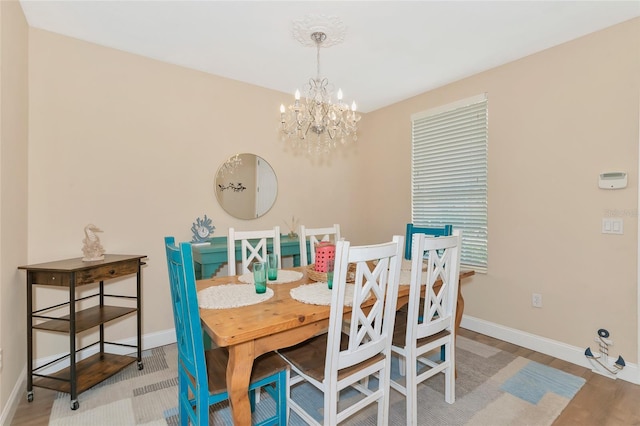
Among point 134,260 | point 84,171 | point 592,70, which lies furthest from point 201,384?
point 592,70

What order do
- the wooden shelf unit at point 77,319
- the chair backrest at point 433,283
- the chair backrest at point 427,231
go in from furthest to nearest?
the chair backrest at point 427,231
the wooden shelf unit at point 77,319
the chair backrest at point 433,283

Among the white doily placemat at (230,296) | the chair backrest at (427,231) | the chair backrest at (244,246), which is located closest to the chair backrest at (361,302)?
the white doily placemat at (230,296)

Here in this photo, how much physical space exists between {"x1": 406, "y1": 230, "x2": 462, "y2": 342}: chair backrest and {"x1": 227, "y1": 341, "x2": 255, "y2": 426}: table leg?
3.01 ft

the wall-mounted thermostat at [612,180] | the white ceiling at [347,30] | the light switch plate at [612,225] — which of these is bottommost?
the light switch plate at [612,225]

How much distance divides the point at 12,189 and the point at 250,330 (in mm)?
1904

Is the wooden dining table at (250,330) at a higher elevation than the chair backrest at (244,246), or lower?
lower

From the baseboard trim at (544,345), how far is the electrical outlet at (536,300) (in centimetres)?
27

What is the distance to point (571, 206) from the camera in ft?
8.41

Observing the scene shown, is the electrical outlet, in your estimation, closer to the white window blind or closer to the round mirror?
the white window blind

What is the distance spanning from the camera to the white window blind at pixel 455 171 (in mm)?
3176

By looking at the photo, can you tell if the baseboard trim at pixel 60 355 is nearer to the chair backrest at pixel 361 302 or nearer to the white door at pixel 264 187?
the white door at pixel 264 187

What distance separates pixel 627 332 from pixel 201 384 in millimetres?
2958

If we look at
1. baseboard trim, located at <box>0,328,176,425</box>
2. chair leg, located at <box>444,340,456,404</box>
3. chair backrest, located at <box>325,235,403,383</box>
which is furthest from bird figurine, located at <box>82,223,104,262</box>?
chair leg, located at <box>444,340,456,404</box>

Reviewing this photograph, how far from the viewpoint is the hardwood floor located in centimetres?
184
